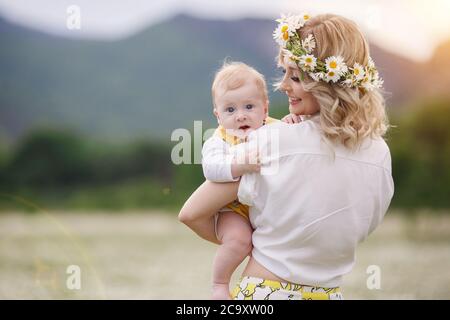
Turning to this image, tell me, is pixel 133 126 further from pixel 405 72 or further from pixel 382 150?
pixel 382 150

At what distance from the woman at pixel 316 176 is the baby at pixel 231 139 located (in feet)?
0.18

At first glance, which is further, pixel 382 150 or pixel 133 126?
pixel 133 126

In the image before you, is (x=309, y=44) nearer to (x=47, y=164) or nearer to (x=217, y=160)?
(x=217, y=160)

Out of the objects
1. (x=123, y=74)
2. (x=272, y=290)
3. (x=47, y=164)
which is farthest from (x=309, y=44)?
(x=123, y=74)

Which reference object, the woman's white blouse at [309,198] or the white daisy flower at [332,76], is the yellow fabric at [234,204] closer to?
the woman's white blouse at [309,198]

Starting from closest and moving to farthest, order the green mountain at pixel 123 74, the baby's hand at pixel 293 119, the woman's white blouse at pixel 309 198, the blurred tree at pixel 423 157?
the woman's white blouse at pixel 309 198, the baby's hand at pixel 293 119, the blurred tree at pixel 423 157, the green mountain at pixel 123 74

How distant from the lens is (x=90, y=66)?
93.6 ft

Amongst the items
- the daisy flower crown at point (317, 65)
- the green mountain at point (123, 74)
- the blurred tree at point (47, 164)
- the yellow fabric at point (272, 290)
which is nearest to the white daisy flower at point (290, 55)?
the daisy flower crown at point (317, 65)

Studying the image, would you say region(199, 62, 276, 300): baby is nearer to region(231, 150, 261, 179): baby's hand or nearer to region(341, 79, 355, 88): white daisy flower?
region(231, 150, 261, 179): baby's hand

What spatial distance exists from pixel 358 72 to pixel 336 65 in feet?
0.28

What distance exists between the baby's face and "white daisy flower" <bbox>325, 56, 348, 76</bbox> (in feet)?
1.08

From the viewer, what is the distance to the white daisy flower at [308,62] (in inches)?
97.8
